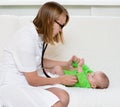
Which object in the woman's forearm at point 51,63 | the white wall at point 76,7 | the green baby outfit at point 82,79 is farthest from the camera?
the white wall at point 76,7

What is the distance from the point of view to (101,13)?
2.68 m

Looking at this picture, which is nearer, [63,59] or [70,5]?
[63,59]

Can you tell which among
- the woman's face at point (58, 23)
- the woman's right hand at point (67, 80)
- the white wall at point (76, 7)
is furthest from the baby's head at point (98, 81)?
the white wall at point (76, 7)

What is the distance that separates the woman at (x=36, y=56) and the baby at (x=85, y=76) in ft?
0.51

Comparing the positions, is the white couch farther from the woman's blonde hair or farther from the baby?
the woman's blonde hair

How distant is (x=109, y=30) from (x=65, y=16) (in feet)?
2.11

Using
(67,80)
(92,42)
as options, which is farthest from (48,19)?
(92,42)

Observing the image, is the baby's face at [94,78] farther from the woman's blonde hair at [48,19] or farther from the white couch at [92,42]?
the woman's blonde hair at [48,19]

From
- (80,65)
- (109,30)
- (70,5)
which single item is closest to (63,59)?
(80,65)

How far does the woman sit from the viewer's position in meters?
1.73

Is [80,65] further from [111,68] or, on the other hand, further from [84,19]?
[84,19]

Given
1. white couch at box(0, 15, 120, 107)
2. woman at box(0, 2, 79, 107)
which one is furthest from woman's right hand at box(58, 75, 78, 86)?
white couch at box(0, 15, 120, 107)

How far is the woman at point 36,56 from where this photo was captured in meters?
1.73

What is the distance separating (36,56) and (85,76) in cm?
39
